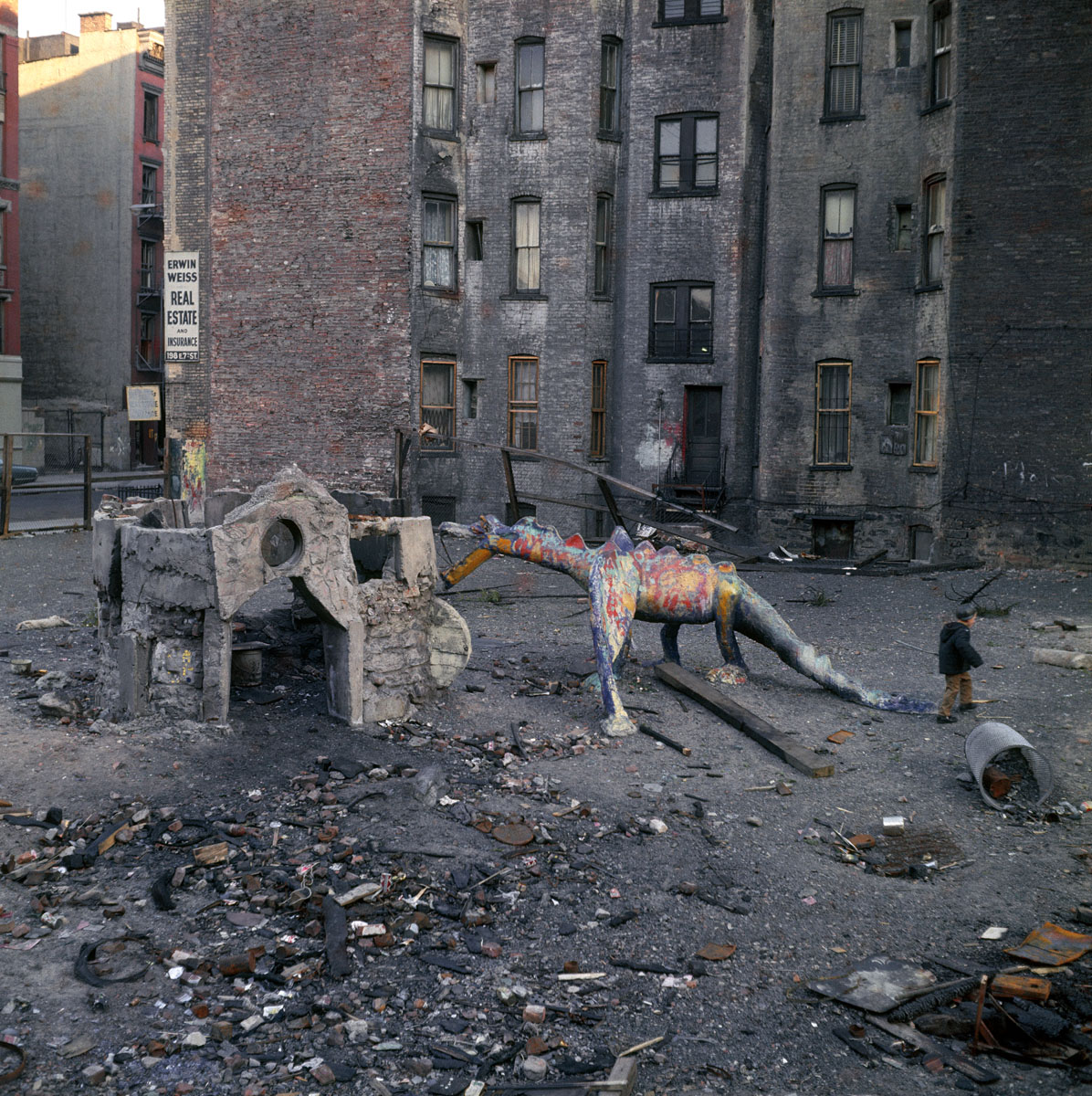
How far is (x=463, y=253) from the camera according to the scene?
26.1 m

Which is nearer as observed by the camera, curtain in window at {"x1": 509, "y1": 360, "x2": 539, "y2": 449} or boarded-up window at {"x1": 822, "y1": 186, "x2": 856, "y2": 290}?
boarded-up window at {"x1": 822, "y1": 186, "x2": 856, "y2": 290}

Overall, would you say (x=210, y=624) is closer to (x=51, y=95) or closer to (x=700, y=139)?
(x=700, y=139)

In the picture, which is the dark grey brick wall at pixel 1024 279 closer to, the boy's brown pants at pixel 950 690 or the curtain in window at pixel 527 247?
the curtain in window at pixel 527 247

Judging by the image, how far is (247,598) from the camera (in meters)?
10.9

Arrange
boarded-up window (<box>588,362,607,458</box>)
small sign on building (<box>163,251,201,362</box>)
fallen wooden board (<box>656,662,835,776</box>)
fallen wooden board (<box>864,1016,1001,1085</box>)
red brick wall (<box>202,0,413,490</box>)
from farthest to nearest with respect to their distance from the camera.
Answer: small sign on building (<box>163,251,201,362</box>) → boarded-up window (<box>588,362,607,458</box>) → red brick wall (<box>202,0,413,490</box>) → fallen wooden board (<box>656,662,835,776</box>) → fallen wooden board (<box>864,1016,1001,1085</box>)

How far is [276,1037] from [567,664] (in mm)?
7900

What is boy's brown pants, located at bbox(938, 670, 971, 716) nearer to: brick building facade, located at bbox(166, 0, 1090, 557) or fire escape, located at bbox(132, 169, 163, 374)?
brick building facade, located at bbox(166, 0, 1090, 557)

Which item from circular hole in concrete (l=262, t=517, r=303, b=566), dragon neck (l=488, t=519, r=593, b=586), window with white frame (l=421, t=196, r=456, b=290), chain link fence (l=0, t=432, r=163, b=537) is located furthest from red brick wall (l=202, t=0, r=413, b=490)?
circular hole in concrete (l=262, t=517, r=303, b=566)

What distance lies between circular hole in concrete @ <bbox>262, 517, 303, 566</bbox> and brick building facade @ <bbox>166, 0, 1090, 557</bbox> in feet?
48.2

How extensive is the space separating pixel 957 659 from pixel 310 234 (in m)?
18.9

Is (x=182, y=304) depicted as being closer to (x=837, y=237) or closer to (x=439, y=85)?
(x=439, y=85)

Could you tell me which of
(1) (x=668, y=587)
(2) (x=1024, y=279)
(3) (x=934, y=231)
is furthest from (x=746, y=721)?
(3) (x=934, y=231)

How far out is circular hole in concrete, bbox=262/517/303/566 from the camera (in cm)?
1047

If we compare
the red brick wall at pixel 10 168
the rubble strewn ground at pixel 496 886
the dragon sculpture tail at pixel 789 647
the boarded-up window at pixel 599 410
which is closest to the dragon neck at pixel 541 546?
the rubble strewn ground at pixel 496 886
